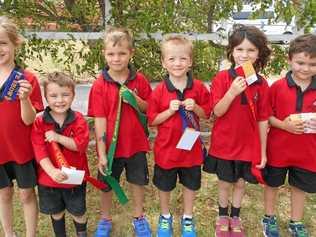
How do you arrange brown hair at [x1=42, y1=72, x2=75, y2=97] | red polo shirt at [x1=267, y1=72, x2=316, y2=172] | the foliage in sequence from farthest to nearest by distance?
the foliage → red polo shirt at [x1=267, y1=72, x2=316, y2=172] → brown hair at [x1=42, y1=72, x2=75, y2=97]

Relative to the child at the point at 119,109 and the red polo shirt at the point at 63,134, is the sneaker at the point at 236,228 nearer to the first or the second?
the child at the point at 119,109

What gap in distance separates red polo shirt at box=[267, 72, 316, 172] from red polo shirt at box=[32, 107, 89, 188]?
53.9 inches

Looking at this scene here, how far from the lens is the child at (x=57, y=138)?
111 inches

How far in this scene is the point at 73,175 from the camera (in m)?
2.78

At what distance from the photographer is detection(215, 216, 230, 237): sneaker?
3.37 meters

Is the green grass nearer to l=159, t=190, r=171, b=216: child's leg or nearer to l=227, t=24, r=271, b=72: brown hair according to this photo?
l=159, t=190, r=171, b=216: child's leg

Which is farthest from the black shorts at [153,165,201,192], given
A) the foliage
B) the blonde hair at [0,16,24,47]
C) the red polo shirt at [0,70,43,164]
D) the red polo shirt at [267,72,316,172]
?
the foliage

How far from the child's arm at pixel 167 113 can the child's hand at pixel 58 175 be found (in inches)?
28.7

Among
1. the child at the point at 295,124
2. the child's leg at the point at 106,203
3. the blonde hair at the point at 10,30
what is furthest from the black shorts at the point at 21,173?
the child at the point at 295,124

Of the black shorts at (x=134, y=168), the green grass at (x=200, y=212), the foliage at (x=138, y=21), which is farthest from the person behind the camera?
the foliage at (x=138, y=21)

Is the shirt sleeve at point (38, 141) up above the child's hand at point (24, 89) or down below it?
below

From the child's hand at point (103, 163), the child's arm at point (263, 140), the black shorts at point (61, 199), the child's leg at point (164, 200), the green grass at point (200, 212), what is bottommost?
the green grass at point (200, 212)

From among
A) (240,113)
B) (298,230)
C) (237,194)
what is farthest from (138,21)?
(298,230)

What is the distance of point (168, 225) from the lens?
3443mm
